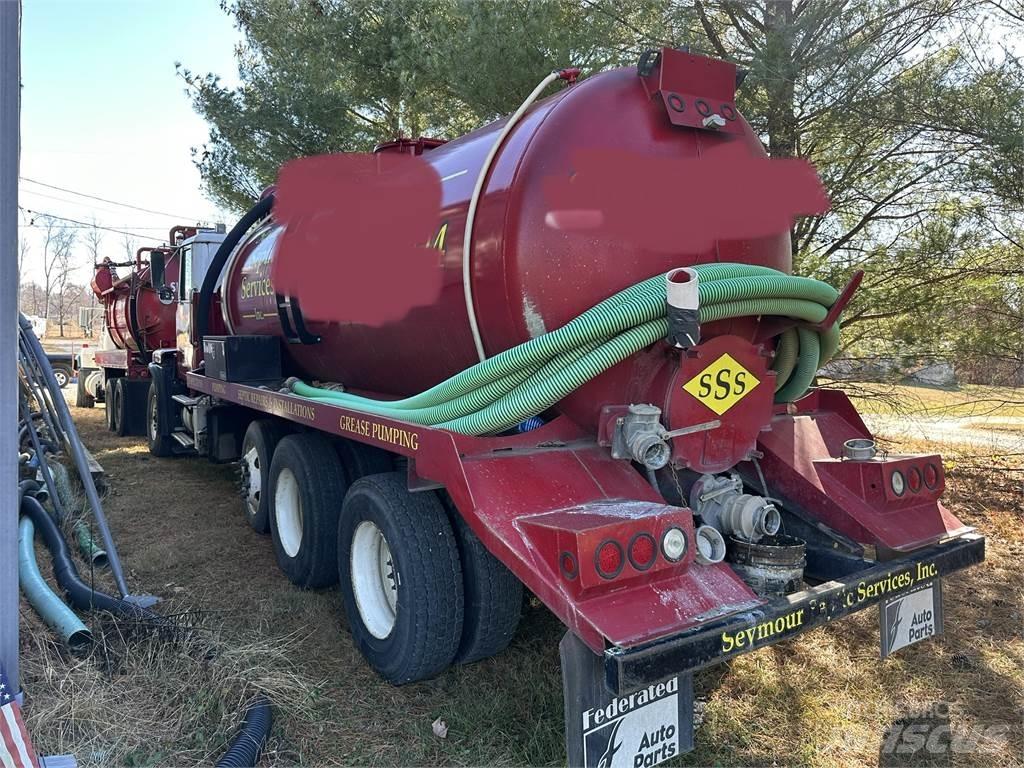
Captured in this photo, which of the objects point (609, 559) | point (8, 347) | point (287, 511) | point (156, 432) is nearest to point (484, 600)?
point (609, 559)

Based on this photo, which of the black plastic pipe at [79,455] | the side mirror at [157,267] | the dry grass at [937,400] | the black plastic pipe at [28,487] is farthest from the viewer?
the side mirror at [157,267]

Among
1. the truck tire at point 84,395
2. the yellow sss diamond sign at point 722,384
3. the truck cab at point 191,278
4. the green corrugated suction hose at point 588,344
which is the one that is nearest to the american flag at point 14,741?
the green corrugated suction hose at point 588,344

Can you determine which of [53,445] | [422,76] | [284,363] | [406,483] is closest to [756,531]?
[406,483]

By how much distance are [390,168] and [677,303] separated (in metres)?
2.16

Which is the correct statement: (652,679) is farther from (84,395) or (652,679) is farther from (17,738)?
(84,395)

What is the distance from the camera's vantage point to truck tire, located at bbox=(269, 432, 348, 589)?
4.32m

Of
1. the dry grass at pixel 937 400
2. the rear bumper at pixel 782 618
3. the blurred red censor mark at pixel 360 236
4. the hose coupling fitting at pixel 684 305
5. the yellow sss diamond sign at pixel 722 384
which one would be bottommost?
the rear bumper at pixel 782 618

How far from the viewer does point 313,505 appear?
4.29 metres

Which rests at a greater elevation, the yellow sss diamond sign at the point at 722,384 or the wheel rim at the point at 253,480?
the yellow sss diamond sign at the point at 722,384

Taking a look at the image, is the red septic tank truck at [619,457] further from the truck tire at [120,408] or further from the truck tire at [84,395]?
the truck tire at [84,395]

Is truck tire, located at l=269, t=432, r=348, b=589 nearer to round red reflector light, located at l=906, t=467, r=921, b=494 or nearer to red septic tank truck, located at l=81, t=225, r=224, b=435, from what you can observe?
round red reflector light, located at l=906, t=467, r=921, b=494

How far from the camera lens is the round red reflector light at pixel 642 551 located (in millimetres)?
2449

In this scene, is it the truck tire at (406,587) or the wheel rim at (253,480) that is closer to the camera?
the truck tire at (406,587)

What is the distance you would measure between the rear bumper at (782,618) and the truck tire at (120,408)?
387 inches
